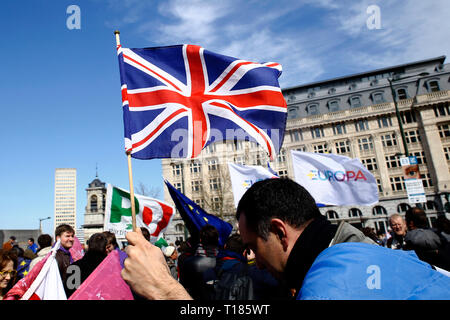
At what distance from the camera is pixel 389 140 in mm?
44875

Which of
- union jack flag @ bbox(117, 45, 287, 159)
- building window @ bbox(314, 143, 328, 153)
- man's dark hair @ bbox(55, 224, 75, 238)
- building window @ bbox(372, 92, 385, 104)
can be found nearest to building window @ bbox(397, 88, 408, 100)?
building window @ bbox(372, 92, 385, 104)

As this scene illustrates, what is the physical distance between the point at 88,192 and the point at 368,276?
222 ft

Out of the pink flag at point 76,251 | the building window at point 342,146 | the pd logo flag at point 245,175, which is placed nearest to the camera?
the pink flag at point 76,251

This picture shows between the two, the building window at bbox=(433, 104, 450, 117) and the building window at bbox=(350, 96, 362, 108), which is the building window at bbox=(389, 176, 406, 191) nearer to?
the building window at bbox=(433, 104, 450, 117)

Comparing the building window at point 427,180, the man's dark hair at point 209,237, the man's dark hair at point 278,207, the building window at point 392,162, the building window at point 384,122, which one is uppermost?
the building window at point 384,122

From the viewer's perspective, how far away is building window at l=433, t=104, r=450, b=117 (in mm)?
42666

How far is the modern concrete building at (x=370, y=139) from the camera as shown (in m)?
41.8

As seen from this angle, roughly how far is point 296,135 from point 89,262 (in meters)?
46.7

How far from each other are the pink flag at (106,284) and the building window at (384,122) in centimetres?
4850

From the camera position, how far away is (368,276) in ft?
3.55

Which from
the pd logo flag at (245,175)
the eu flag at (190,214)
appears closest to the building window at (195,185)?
the pd logo flag at (245,175)

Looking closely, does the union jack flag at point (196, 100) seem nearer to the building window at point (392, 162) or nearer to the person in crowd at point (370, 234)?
the person in crowd at point (370, 234)
